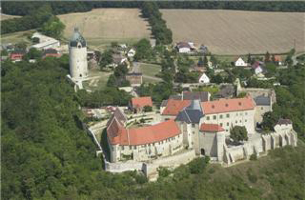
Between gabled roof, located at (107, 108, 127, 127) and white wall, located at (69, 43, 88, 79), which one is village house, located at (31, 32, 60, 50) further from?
gabled roof, located at (107, 108, 127, 127)

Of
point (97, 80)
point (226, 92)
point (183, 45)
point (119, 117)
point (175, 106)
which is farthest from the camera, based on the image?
point (183, 45)

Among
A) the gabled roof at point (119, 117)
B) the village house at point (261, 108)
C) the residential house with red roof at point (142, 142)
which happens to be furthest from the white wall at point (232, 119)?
the gabled roof at point (119, 117)

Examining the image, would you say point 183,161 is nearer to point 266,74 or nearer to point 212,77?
point 212,77

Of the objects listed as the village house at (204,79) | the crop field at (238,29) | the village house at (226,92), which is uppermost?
the village house at (226,92)

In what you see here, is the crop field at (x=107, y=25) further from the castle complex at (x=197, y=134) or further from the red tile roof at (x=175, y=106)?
the castle complex at (x=197, y=134)

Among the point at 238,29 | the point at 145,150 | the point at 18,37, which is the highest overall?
the point at 145,150

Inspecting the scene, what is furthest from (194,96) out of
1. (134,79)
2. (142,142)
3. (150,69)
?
(150,69)

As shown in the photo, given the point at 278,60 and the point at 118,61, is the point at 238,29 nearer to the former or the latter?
the point at 278,60

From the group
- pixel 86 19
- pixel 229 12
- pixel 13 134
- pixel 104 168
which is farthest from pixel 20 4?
pixel 104 168
